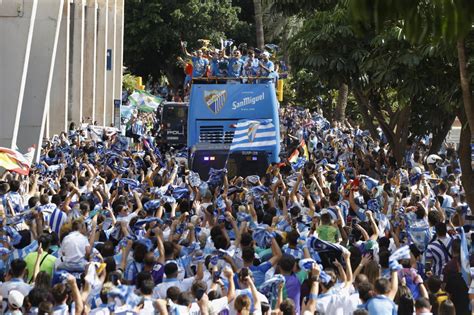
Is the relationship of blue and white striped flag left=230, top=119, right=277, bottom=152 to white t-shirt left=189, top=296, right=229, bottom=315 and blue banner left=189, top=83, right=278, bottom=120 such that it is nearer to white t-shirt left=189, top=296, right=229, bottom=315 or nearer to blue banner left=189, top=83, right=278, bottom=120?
blue banner left=189, top=83, right=278, bottom=120

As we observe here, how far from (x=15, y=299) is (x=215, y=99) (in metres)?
16.5

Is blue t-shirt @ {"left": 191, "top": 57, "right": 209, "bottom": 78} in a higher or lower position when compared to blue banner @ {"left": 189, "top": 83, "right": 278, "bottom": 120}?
higher

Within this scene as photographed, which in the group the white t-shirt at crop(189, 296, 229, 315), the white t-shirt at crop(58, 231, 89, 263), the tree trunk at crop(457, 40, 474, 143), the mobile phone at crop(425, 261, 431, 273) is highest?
the tree trunk at crop(457, 40, 474, 143)

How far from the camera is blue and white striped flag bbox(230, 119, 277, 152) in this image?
71.5 ft

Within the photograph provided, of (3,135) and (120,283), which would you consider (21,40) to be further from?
(120,283)

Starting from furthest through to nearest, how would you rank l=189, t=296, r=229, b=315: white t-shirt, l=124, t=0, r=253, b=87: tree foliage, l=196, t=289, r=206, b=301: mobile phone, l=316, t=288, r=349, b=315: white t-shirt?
l=124, t=0, r=253, b=87: tree foliage < l=316, t=288, r=349, b=315: white t-shirt < l=196, t=289, r=206, b=301: mobile phone < l=189, t=296, r=229, b=315: white t-shirt

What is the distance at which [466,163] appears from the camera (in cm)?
1425

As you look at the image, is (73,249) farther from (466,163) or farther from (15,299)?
(466,163)

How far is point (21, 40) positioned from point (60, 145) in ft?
9.21

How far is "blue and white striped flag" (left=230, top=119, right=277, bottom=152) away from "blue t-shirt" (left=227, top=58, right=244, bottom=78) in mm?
2020

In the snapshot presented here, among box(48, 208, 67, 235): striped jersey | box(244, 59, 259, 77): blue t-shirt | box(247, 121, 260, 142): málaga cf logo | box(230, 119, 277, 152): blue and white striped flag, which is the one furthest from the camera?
box(244, 59, 259, 77): blue t-shirt

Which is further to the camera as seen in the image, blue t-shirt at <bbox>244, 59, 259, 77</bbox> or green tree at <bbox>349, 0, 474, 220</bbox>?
blue t-shirt at <bbox>244, 59, 259, 77</bbox>

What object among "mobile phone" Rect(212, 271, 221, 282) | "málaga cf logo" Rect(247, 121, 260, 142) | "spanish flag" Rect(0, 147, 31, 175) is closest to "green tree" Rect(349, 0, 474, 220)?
"mobile phone" Rect(212, 271, 221, 282)

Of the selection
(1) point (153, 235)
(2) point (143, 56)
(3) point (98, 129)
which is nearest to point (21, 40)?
(3) point (98, 129)
